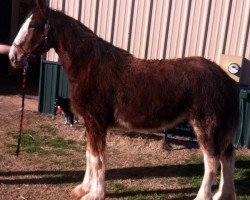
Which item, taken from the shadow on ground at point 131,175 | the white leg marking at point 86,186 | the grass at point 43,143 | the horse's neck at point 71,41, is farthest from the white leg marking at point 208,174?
the grass at point 43,143

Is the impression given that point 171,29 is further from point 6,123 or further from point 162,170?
point 6,123

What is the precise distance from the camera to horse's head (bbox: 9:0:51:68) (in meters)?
5.19

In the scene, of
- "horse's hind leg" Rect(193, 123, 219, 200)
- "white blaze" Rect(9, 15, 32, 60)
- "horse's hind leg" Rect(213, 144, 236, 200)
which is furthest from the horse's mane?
"horse's hind leg" Rect(213, 144, 236, 200)

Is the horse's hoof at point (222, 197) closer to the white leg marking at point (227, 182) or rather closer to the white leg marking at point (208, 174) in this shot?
the white leg marking at point (227, 182)

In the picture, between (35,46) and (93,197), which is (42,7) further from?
(93,197)

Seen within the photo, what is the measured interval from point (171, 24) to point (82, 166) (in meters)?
3.65

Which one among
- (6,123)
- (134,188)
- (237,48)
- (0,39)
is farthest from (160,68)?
(0,39)

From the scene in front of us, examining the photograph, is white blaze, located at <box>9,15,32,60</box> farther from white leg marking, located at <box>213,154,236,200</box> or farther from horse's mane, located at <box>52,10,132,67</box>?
white leg marking, located at <box>213,154,236,200</box>

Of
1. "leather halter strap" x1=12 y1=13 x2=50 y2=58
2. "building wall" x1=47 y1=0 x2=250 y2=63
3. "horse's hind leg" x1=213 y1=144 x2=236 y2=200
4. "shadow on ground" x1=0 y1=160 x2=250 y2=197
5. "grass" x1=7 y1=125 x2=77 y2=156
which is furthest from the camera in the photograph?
"building wall" x1=47 y1=0 x2=250 y2=63

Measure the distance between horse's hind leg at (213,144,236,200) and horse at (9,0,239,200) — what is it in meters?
0.16

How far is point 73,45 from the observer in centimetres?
526

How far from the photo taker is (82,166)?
266 inches

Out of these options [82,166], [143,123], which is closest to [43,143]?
[82,166]

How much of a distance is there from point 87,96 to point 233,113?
182 cm
